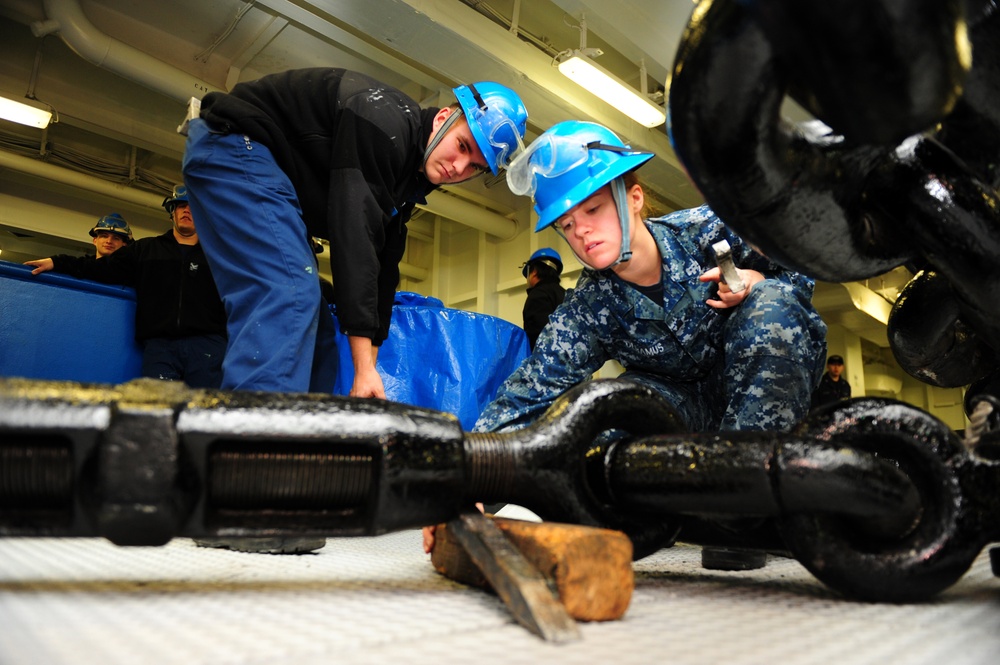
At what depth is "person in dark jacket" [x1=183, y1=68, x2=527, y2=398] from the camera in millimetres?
1640

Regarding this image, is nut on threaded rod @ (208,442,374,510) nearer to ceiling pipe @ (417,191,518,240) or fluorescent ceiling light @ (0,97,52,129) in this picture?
fluorescent ceiling light @ (0,97,52,129)

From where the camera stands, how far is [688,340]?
1896mm

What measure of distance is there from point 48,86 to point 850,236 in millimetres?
7877

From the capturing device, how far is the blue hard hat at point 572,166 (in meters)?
1.87

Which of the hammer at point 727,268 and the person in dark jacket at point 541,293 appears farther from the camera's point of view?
the person in dark jacket at point 541,293

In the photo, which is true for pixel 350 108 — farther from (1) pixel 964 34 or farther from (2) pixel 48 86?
(2) pixel 48 86

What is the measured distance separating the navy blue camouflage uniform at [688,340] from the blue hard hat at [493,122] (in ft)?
1.65

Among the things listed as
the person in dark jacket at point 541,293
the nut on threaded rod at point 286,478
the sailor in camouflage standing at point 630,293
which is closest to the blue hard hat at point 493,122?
the sailor in camouflage standing at point 630,293

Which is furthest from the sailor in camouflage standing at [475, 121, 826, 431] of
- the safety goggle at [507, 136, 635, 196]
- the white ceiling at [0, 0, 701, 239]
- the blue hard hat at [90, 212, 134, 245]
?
the blue hard hat at [90, 212, 134, 245]

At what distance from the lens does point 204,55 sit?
19.3 feet

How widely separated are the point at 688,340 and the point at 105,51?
530 centimetres

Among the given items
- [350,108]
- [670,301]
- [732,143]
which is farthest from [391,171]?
[732,143]

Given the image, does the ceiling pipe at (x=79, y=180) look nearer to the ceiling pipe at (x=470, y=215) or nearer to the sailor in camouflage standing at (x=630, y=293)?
the ceiling pipe at (x=470, y=215)

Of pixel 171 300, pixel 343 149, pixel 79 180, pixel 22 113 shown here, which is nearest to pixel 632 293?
pixel 343 149
